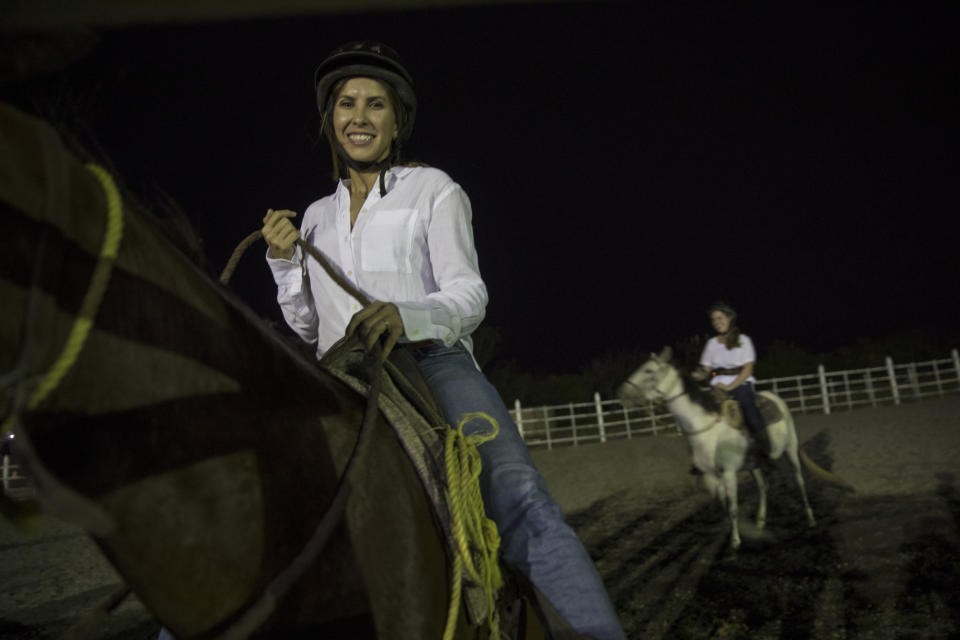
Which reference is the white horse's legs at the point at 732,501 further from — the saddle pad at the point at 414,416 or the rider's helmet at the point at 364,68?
the rider's helmet at the point at 364,68

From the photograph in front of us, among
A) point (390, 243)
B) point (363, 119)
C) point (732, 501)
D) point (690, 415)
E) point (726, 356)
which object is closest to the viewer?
point (390, 243)

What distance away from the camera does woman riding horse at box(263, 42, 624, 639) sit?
1.57 m

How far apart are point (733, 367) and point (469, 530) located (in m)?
7.49

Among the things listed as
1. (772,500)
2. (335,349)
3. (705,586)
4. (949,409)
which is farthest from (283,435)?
(949,409)

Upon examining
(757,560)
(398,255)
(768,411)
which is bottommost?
(757,560)

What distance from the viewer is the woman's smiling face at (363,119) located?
6.75 ft

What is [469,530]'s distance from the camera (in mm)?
1460

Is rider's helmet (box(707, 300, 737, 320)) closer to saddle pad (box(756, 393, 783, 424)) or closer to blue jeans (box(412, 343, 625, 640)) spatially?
saddle pad (box(756, 393, 783, 424))

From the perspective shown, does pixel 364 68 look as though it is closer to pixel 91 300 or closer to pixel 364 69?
pixel 364 69

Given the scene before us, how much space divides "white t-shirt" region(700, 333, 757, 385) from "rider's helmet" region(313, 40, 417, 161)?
7062mm

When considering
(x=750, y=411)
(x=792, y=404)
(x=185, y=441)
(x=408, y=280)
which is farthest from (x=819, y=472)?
(x=792, y=404)

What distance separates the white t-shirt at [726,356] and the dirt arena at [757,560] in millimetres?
1782

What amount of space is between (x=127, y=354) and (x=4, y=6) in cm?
54

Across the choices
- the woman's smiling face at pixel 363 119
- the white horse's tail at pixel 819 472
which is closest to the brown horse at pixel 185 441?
the woman's smiling face at pixel 363 119
